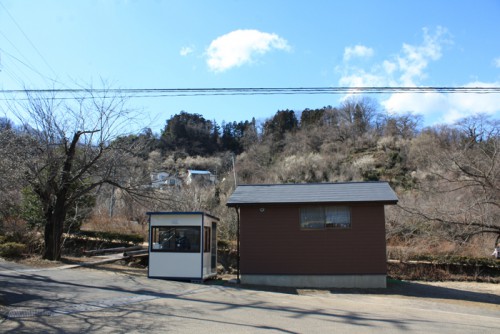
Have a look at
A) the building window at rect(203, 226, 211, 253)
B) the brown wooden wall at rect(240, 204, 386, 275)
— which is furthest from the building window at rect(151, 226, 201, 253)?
the brown wooden wall at rect(240, 204, 386, 275)

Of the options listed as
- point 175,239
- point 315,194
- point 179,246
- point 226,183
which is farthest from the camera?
point 226,183

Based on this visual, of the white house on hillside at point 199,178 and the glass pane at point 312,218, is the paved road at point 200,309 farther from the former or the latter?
the white house on hillside at point 199,178

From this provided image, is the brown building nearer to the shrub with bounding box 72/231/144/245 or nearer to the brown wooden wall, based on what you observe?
the brown wooden wall

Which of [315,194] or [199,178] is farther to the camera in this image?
[199,178]

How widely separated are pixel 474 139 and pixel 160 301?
935 inches

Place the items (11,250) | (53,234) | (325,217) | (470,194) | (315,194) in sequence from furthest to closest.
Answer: (470,194), (11,250), (53,234), (315,194), (325,217)

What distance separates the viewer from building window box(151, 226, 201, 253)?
1664 centimetres

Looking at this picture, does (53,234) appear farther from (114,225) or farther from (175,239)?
(114,225)

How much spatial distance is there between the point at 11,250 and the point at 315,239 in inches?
530

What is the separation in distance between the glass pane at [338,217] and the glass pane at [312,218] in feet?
0.77

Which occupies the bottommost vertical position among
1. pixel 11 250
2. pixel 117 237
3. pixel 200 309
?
pixel 200 309

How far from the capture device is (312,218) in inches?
680

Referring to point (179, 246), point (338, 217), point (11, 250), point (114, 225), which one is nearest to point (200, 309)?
point (179, 246)

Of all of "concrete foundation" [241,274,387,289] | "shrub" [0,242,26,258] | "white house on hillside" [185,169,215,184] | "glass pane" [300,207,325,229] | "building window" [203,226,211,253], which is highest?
"white house on hillside" [185,169,215,184]
